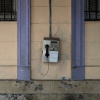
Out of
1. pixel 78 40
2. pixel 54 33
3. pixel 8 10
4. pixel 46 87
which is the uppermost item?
pixel 8 10

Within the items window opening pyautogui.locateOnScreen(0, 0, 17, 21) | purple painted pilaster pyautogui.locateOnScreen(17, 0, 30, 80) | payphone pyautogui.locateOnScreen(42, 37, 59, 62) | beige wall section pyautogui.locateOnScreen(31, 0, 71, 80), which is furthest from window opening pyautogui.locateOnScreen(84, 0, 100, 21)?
window opening pyautogui.locateOnScreen(0, 0, 17, 21)

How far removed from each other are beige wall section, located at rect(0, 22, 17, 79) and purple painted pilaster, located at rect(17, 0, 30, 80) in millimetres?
112

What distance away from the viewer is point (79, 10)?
8219 mm

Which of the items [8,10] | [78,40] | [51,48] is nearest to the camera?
[51,48]

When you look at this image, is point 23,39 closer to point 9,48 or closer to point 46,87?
point 9,48

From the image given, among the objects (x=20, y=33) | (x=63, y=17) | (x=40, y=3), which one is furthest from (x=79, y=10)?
(x=20, y=33)

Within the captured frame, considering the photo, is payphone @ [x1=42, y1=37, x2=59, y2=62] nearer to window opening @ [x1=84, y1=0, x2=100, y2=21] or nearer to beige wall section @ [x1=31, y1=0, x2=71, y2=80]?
beige wall section @ [x1=31, y1=0, x2=71, y2=80]

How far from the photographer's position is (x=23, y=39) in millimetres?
8211

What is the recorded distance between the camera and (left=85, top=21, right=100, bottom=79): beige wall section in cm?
829

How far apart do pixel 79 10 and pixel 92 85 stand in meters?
1.76

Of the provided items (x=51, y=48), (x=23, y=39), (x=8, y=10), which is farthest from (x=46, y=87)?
(x=8, y=10)

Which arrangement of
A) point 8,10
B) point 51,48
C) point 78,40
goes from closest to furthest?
point 51,48 < point 78,40 < point 8,10

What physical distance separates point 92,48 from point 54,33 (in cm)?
95

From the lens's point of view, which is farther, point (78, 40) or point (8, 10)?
point (8, 10)
